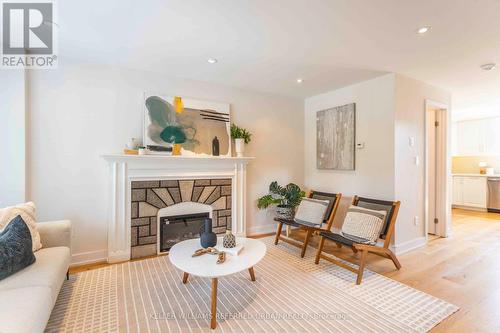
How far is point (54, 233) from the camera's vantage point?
2.29 meters

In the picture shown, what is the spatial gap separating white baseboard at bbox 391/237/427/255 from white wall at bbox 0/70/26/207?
14.9 ft

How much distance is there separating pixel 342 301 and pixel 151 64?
337cm

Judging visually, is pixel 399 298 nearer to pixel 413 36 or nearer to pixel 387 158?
pixel 387 158

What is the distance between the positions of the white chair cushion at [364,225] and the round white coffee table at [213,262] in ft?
3.88

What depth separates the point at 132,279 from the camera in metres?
2.54

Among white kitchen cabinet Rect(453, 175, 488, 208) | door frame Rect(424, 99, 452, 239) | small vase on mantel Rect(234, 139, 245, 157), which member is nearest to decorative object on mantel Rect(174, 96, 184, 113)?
small vase on mantel Rect(234, 139, 245, 157)

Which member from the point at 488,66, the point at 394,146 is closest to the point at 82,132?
the point at 394,146

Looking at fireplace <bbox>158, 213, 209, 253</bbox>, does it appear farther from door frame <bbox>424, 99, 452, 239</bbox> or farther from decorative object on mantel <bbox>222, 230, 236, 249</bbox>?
door frame <bbox>424, 99, 452, 239</bbox>

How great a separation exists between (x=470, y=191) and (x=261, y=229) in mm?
5761

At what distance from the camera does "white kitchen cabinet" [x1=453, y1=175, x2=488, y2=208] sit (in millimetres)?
5934

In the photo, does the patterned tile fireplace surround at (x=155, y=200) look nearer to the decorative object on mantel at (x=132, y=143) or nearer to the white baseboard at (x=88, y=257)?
the white baseboard at (x=88, y=257)

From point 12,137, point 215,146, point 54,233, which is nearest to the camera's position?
point 54,233

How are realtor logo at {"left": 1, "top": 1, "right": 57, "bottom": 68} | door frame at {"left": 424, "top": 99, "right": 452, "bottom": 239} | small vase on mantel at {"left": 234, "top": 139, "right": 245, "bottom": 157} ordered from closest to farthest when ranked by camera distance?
1. realtor logo at {"left": 1, "top": 1, "right": 57, "bottom": 68}
2. small vase on mantel at {"left": 234, "top": 139, "right": 245, "bottom": 157}
3. door frame at {"left": 424, "top": 99, "right": 452, "bottom": 239}

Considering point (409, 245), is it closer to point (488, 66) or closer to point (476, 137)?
point (488, 66)
